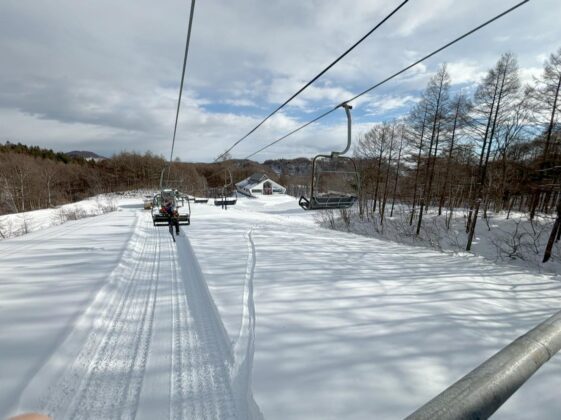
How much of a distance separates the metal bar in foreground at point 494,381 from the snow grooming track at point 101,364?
308 centimetres

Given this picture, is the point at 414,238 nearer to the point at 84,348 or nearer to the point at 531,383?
the point at 531,383

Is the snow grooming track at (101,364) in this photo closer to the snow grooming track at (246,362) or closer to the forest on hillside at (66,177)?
the snow grooming track at (246,362)

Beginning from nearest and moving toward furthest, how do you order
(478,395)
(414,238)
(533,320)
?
(478,395)
(533,320)
(414,238)

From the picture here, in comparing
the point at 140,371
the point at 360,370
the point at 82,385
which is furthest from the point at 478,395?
the point at 82,385

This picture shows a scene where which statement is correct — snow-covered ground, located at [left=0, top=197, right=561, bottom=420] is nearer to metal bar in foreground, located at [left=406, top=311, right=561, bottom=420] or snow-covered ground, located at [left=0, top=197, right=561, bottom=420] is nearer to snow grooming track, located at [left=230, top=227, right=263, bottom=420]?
snow grooming track, located at [left=230, top=227, right=263, bottom=420]

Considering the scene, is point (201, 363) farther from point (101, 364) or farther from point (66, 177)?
point (66, 177)

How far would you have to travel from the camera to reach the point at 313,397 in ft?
8.32

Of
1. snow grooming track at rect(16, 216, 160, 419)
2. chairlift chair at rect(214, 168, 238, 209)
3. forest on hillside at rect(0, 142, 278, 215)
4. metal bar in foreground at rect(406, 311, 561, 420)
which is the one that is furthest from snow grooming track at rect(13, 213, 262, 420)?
forest on hillside at rect(0, 142, 278, 215)

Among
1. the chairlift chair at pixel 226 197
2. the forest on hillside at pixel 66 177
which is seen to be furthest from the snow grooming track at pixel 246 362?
the forest on hillside at pixel 66 177

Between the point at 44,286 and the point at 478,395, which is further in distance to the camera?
the point at 44,286

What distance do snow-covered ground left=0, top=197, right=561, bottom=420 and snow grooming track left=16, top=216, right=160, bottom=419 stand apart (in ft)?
0.06

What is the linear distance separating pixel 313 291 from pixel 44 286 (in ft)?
18.7

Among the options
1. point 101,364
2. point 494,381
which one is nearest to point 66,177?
point 101,364

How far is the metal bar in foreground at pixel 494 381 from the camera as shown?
2.45 ft
